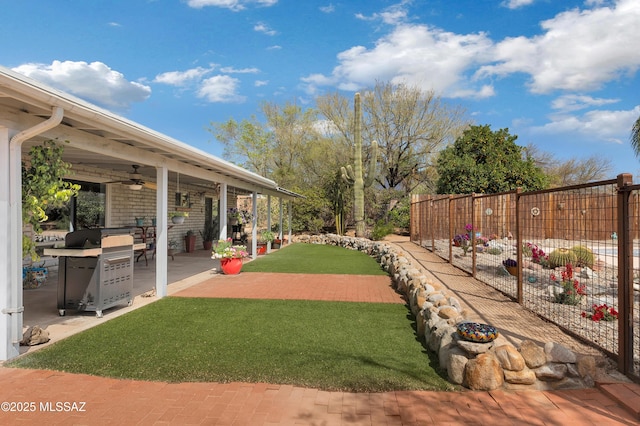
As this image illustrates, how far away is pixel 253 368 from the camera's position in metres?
3.30

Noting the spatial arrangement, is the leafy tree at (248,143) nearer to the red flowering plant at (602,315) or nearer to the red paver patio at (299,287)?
the red paver patio at (299,287)

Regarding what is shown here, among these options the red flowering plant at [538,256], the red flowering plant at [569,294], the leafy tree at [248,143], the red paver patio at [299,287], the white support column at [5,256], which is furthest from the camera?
the leafy tree at [248,143]

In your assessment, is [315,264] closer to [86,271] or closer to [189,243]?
[189,243]

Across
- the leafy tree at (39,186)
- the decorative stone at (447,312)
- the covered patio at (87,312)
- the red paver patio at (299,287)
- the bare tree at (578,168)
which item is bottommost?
the red paver patio at (299,287)

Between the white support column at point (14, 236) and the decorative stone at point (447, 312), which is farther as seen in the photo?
the decorative stone at point (447, 312)

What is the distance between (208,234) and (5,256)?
1174 cm

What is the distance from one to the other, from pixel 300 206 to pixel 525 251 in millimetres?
13578

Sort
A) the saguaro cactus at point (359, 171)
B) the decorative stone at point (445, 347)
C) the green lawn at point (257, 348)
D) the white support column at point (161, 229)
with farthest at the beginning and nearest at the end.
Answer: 1. the saguaro cactus at point (359, 171)
2. the white support column at point (161, 229)
3. the decorative stone at point (445, 347)
4. the green lawn at point (257, 348)

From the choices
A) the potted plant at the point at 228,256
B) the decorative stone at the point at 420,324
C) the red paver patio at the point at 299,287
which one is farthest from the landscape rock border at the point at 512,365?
the potted plant at the point at 228,256

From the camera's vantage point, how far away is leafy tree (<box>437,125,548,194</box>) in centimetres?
1753

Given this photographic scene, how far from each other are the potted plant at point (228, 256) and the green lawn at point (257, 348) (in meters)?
2.81

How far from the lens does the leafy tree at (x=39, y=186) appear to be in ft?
12.3

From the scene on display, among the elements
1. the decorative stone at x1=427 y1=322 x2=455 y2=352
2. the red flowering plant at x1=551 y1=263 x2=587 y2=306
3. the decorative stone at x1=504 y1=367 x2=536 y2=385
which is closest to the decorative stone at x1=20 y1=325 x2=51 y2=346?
the decorative stone at x1=427 y1=322 x2=455 y2=352

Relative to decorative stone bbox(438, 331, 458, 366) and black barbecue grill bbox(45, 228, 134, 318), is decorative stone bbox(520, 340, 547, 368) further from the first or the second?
black barbecue grill bbox(45, 228, 134, 318)
